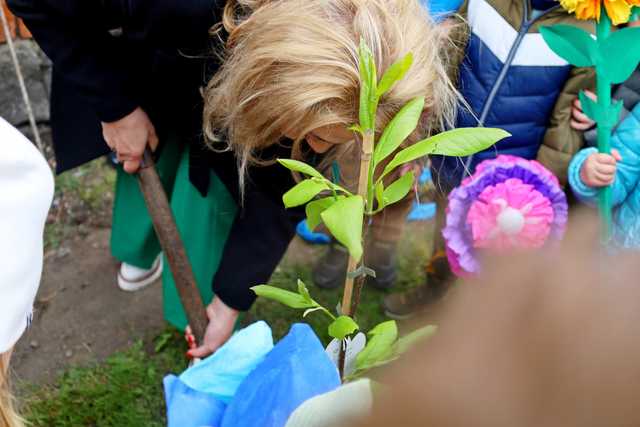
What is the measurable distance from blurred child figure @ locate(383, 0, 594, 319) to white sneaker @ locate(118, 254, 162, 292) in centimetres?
100

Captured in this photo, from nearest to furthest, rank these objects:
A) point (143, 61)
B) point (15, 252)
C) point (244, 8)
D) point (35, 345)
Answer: point (15, 252), point (244, 8), point (143, 61), point (35, 345)

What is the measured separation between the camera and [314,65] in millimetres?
860

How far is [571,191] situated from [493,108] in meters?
0.28

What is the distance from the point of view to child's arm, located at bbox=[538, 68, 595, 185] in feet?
4.49

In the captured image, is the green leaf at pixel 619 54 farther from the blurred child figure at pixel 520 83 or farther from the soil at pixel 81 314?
the soil at pixel 81 314

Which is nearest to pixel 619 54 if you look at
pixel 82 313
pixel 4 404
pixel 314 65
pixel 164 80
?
pixel 314 65

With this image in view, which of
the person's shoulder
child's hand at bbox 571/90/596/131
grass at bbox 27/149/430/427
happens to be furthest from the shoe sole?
child's hand at bbox 571/90/596/131

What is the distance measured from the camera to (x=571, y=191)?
4.81 ft

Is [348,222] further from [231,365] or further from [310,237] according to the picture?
[310,237]

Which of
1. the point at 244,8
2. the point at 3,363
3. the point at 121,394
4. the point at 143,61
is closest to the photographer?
the point at 3,363

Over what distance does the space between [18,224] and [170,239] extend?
0.50m

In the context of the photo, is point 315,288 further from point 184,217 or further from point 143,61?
point 143,61

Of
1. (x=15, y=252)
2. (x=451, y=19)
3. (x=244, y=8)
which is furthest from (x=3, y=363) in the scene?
(x=451, y=19)

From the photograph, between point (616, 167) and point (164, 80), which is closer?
point (164, 80)
